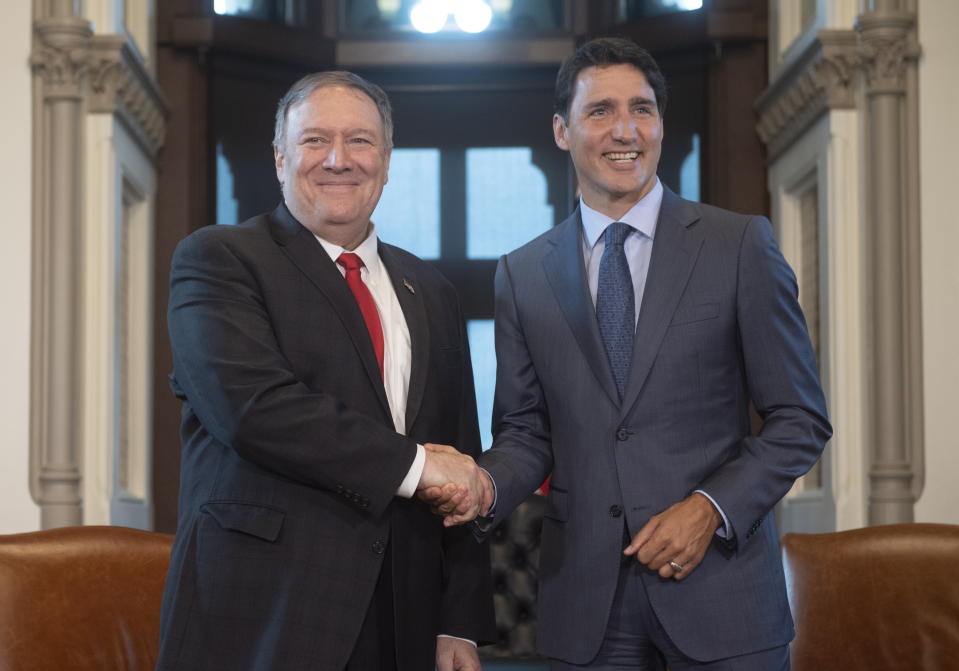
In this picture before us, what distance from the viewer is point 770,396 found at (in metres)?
2.40

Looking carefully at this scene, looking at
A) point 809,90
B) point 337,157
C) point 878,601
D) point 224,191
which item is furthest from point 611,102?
point 224,191

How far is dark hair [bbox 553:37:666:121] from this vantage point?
8.61 ft

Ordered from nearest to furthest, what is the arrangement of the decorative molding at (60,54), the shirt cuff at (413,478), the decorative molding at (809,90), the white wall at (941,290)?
the shirt cuff at (413,478) < the white wall at (941,290) < the decorative molding at (60,54) < the decorative molding at (809,90)

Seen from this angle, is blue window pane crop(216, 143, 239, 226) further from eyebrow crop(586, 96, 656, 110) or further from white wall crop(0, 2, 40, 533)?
eyebrow crop(586, 96, 656, 110)

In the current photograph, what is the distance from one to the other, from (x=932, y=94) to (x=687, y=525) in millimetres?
2954

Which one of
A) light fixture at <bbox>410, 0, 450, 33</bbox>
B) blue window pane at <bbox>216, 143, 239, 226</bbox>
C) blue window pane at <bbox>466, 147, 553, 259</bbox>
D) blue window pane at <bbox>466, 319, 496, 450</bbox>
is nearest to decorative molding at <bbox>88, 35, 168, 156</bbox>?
blue window pane at <bbox>216, 143, 239, 226</bbox>

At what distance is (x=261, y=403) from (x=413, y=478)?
12.4 inches

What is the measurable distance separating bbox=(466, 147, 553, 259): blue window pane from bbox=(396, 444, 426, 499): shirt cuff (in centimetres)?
440

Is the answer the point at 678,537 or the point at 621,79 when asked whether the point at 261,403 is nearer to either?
the point at 678,537

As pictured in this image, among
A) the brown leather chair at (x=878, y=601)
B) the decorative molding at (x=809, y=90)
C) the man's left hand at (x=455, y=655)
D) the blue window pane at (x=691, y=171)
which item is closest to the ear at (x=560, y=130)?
the man's left hand at (x=455, y=655)

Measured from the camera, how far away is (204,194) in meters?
6.36

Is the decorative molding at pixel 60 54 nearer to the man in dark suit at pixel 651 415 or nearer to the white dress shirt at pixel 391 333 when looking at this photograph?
the white dress shirt at pixel 391 333

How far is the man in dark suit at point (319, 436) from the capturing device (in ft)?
7.70

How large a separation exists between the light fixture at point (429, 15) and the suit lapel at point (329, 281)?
14.4ft
